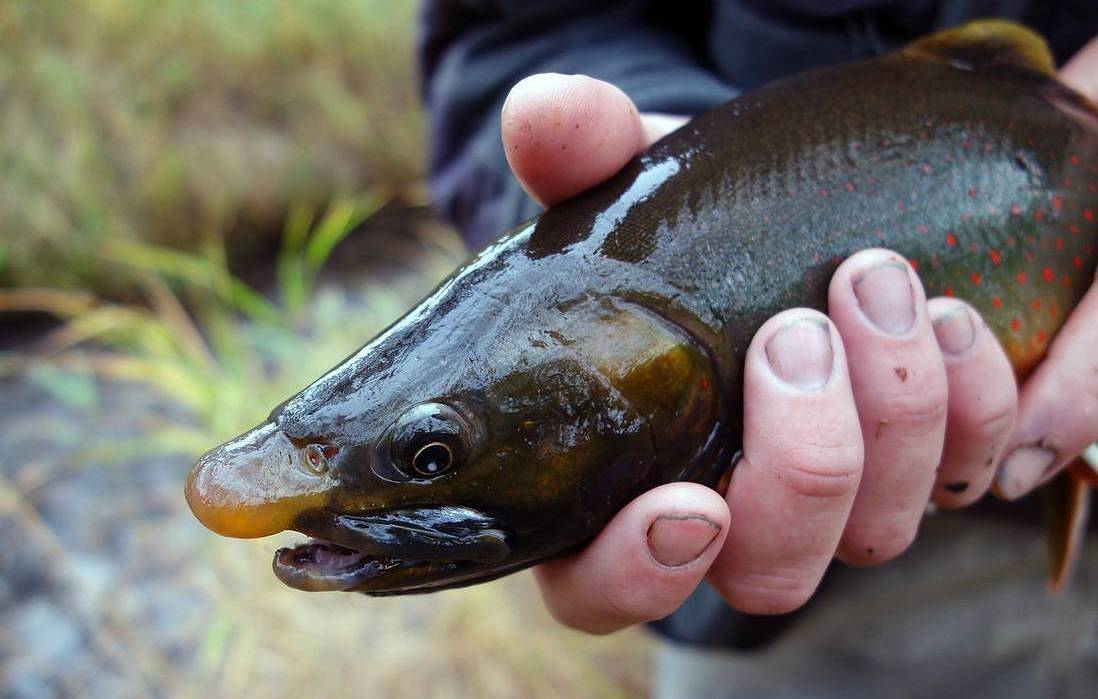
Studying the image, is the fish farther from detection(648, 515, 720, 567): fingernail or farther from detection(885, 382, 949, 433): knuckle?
detection(885, 382, 949, 433): knuckle

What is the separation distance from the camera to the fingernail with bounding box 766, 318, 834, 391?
1.32 meters

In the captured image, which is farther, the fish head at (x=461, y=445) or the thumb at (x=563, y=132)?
the thumb at (x=563, y=132)

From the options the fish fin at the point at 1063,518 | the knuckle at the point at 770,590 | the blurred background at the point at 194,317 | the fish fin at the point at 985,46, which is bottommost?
the blurred background at the point at 194,317

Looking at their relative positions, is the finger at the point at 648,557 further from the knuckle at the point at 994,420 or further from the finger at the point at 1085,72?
the finger at the point at 1085,72

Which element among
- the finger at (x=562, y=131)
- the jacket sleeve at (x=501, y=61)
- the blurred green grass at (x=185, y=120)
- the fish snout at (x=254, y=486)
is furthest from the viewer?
the blurred green grass at (x=185, y=120)

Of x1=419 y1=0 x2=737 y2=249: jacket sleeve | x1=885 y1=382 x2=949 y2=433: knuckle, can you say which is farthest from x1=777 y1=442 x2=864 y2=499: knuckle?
x1=419 y1=0 x2=737 y2=249: jacket sleeve

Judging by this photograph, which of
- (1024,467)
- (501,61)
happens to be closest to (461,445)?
(1024,467)

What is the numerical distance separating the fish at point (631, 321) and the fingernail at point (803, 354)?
56mm

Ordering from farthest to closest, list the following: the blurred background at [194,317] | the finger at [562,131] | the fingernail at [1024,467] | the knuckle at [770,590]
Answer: the blurred background at [194,317] < the fingernail at [1024,467] < the knuckle at [770,590] < the finger at [562,131]

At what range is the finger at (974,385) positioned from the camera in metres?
1.46

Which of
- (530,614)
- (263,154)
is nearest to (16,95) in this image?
(263,154)

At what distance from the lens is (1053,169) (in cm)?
165

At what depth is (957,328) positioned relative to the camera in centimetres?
146

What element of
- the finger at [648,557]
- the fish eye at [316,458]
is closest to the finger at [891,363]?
the finger at [648,557]
